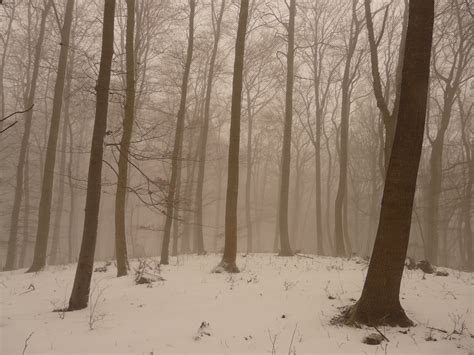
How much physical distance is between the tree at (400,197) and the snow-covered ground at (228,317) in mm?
319

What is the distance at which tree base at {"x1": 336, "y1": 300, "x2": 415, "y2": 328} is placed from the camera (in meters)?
6.02

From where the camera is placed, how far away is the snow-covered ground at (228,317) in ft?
17.8

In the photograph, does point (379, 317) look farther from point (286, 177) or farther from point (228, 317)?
point (286, 177)

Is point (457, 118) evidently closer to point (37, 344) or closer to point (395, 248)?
point (395, 248)

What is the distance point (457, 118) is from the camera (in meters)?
29.3

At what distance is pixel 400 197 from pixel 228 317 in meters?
3.43

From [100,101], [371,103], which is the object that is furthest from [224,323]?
[371,103]

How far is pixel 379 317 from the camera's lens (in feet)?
19.8

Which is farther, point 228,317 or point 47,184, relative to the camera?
point 47,184

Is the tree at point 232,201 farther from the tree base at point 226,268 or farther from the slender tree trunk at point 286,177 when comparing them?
the slender tree trunk at point 286,177

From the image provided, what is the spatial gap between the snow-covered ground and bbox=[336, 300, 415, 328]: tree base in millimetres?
148

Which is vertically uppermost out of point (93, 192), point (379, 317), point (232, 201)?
point (232, 201)

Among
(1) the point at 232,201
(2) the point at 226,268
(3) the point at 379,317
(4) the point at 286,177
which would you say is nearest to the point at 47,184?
(1) the point at 232,201

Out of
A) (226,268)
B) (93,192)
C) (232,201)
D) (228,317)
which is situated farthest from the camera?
(232,201)
